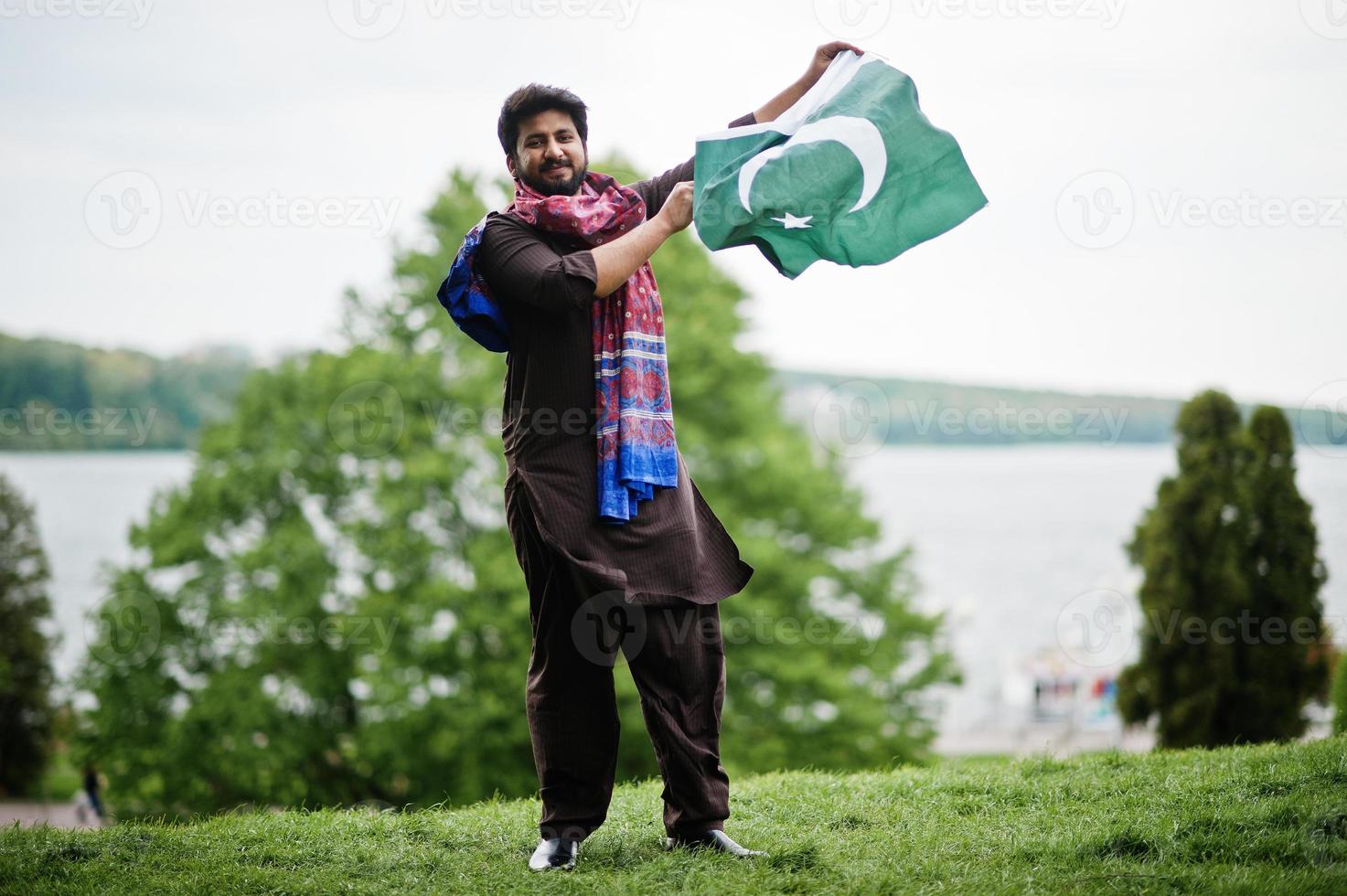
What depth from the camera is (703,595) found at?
12.9ft

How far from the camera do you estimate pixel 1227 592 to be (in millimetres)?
12297

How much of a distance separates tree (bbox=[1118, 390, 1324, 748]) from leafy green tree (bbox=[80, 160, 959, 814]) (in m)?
4.88

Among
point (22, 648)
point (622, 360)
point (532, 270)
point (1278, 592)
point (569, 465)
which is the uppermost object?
point (532, 270)

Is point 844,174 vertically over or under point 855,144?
under

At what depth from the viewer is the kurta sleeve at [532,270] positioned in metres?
3.68

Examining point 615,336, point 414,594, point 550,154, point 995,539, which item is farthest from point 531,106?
point 995,539

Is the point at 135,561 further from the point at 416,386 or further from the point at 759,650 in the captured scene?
the point at 759,650

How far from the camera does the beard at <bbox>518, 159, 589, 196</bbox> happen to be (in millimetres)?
3957

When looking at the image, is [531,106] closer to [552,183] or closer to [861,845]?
[552,183]

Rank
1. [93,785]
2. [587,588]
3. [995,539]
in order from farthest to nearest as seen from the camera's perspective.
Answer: [995,539]
[93,785]
[587,588]

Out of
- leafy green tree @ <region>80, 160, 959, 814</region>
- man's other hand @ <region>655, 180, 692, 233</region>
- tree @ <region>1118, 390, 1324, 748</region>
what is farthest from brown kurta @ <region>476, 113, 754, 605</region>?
leafy green tree @ <region>80, 160, 959, 814</region>

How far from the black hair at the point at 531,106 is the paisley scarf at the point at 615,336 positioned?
17cm

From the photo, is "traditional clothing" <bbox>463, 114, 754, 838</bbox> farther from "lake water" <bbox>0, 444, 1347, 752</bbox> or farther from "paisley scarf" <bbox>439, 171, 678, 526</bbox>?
"lake water" <bbox>0, 444, 1347, 752</bbox>

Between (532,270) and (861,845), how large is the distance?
2.23 m
